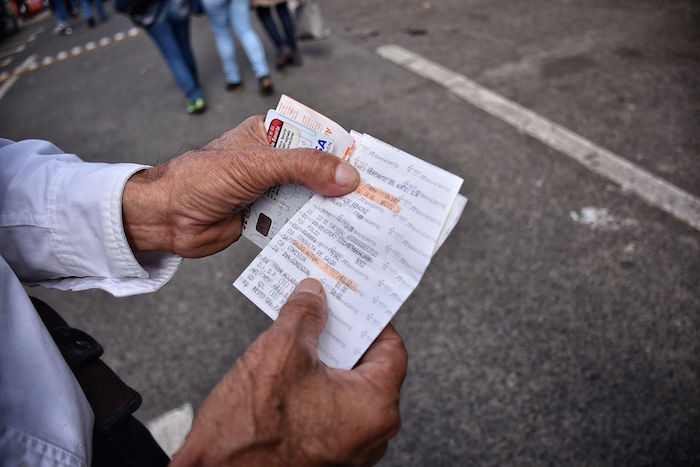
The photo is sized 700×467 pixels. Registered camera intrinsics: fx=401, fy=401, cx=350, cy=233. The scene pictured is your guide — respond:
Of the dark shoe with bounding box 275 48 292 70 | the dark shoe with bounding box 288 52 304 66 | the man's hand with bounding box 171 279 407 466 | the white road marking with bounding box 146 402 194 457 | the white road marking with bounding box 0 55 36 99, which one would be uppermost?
the man's hand with bounding box 171 279 407 466

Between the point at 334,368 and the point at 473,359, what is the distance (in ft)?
4.08

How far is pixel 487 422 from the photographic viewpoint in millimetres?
1671

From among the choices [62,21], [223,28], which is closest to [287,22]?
[223,28]

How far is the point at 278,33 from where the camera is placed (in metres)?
4.54

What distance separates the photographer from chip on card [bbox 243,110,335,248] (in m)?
1.06

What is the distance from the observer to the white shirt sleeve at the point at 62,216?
3.52ft

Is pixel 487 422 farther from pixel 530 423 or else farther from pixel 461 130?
pixel 461 130

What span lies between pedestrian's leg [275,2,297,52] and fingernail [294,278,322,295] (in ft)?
14.1

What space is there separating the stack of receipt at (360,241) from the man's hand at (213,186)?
0.07 metres

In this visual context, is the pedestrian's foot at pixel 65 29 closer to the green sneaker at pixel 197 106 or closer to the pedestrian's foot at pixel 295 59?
the green sneaker at pixel 197 106

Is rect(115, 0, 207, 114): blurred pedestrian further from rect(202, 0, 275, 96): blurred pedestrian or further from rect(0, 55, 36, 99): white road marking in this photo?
rect(0, 55, 36, 99): white road marking

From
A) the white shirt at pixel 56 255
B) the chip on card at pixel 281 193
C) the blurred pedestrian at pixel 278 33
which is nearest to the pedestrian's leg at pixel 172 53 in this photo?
the blurred pedestrian at pixel 278 33

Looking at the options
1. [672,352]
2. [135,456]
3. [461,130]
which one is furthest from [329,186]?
[461,130]

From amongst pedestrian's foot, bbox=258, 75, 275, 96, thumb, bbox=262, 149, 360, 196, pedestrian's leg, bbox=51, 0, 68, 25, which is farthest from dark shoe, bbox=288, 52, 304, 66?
pedestrian's leg, bbox=51, 0, 68, 25
